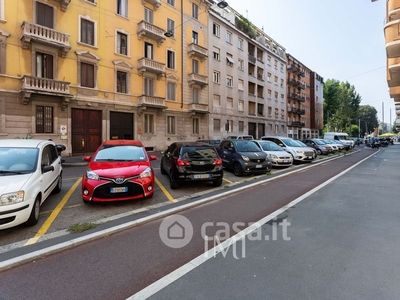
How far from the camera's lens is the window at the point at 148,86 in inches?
895

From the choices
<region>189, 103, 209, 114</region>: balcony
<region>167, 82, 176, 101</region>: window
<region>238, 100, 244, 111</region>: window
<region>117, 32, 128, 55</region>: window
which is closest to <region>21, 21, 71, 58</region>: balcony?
<region>117, 32, 128, 55</region>: window

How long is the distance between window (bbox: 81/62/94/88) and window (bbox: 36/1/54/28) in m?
3.32

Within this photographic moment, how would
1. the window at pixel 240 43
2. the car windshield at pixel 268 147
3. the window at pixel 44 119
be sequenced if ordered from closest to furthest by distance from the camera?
1. the car windshield at pixel 268 147
2. the window at pixel 44 119
3. the window at pixel 240 43

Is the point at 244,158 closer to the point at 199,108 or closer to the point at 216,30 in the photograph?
the point at 199,108

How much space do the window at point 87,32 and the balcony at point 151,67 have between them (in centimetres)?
421

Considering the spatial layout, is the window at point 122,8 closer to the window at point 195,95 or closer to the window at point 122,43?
the window at point 122,43

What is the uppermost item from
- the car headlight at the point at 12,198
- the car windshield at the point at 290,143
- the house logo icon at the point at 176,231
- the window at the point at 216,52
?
the window at the point at 216,52

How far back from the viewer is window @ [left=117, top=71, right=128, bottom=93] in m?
21.0

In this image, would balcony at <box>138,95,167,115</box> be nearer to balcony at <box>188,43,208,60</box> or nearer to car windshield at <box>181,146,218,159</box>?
balcony at <box>188,43,208,60</box>

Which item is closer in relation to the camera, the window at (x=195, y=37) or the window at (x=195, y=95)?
the window at (x=195, y=95)

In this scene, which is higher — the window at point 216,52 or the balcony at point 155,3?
the balcony at point 155,3

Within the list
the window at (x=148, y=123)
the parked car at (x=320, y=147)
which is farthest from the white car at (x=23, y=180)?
the parked car at (x=320, y=147)

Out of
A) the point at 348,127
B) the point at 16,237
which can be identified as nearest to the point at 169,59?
the point at 16,237

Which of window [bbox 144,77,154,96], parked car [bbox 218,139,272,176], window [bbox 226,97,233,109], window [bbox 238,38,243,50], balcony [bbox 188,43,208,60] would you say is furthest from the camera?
window [bbox 238,38,243,50]
